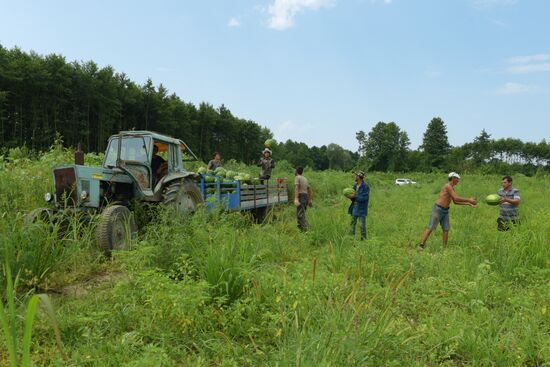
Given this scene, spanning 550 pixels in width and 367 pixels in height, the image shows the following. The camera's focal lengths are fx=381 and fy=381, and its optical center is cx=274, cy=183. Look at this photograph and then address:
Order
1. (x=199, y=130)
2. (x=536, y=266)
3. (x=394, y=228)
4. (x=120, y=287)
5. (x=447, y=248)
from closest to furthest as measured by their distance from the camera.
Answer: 1. (x=120, y=287)
2. (x=536, y=266)
3. (x=447, y=248)
4. (x=394, y=228)
5. (x=199, y=130)

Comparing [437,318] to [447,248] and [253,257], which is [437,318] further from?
[447,248]

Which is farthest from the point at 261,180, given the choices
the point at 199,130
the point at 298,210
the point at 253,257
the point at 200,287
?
the point at 199,130

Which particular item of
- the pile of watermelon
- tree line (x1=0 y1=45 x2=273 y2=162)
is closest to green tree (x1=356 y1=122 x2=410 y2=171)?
tree line (x1=0 y1=45 x2=273 y2=162)

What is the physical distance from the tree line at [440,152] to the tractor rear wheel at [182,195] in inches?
2442

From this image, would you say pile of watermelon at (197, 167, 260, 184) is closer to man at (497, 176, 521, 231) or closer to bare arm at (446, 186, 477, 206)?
bare arm at (446, 186, 477, 206)

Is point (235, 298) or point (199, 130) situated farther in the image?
point (199, 130)

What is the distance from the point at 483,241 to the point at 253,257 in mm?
4722

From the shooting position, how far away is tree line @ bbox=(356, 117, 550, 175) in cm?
7650

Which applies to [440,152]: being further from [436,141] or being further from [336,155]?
[336,155]

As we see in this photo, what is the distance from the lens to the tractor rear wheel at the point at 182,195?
7.10 m

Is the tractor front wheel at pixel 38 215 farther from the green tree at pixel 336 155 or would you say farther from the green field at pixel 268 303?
the green tree at pixel 336 155

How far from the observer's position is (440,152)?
85375mm

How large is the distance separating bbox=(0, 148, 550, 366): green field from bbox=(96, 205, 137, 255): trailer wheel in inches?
6.9

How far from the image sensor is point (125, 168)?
6.78 meters
